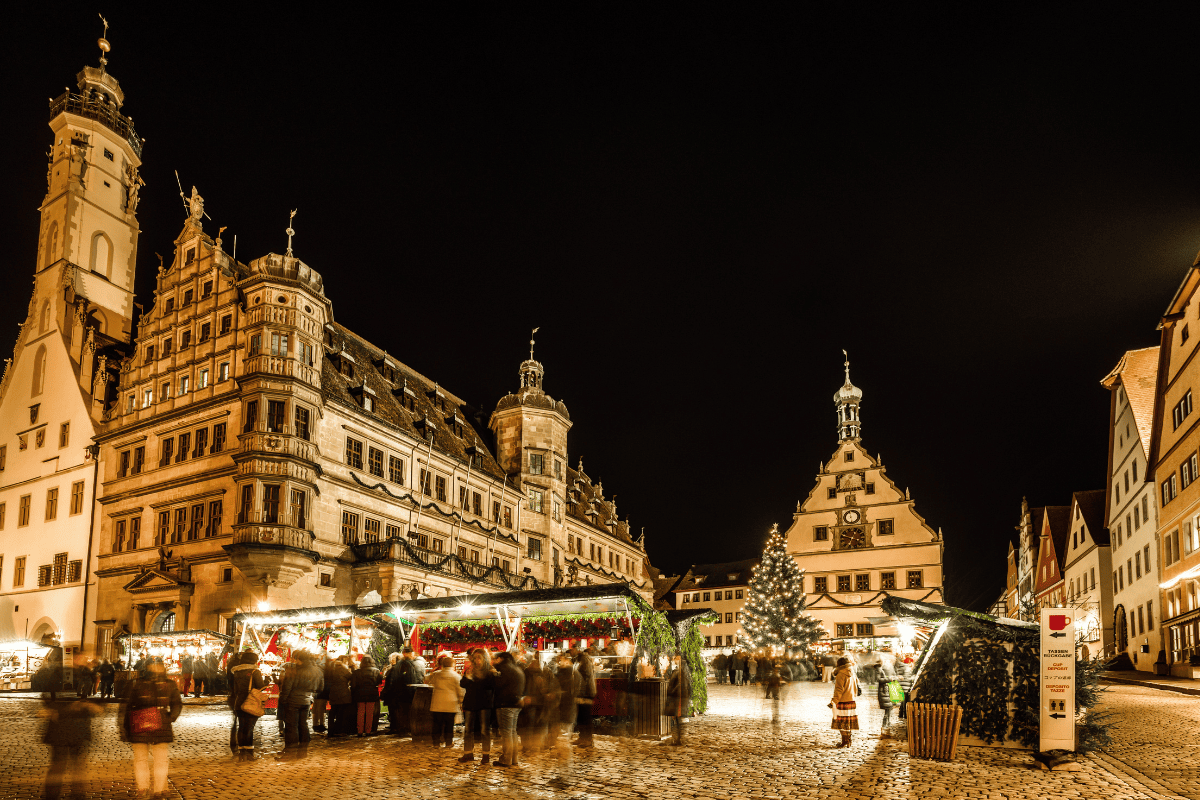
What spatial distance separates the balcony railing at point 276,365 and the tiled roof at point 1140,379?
3627cm

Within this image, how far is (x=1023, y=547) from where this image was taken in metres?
90.8

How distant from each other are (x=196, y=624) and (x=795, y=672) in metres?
26.8

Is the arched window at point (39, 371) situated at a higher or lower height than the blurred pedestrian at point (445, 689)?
higher

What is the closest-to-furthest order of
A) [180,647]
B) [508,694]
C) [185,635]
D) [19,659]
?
[508,694]
[185,635]
[180,647]
[19,659]

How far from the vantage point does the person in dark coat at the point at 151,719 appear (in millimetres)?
9914

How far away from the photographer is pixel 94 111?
161 feet

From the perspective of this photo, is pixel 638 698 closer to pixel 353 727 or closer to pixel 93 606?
pixel 353 727

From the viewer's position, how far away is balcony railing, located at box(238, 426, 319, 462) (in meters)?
34.6

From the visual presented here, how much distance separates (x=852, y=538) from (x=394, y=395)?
33.8 metres

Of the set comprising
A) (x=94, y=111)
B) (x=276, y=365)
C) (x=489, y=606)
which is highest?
(x=94, y=111)

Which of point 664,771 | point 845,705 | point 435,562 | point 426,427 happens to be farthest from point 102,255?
point 664,771

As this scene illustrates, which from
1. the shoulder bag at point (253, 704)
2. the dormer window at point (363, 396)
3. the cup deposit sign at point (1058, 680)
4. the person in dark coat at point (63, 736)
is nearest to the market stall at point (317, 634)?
the shoulder bag at point (253, 704)

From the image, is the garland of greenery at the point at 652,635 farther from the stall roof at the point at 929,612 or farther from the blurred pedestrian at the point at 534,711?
the stall roof at the point at 929,612

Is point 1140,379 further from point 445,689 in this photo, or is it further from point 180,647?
point 180,647
